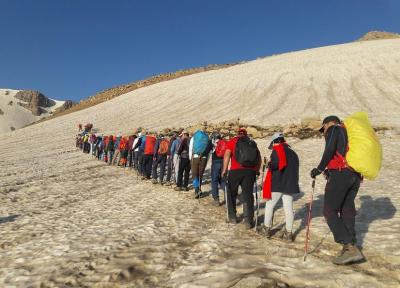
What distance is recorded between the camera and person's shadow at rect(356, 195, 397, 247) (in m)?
8.96

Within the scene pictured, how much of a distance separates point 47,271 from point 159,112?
1792 inches

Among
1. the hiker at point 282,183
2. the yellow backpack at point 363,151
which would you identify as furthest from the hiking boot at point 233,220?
the yellow backpack at point 363,151

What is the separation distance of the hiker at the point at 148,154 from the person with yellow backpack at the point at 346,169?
11665 millimetres

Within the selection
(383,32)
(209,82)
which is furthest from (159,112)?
(383,32)

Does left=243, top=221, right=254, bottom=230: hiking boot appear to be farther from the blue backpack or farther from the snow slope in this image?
the blue backpack

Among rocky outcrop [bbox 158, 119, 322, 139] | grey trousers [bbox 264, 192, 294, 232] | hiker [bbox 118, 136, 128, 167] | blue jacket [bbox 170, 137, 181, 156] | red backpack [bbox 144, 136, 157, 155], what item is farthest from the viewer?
rocky outcrop [bbox 158, 119, 322, 139]

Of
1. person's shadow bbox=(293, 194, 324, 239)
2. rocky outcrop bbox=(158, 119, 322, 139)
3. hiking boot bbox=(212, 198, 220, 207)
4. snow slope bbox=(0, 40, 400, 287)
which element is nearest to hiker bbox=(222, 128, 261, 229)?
snow slope bbox=(0, 40, 400, 287)

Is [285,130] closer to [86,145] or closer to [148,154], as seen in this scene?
[148,154]

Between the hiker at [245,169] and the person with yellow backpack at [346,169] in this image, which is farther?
the hiker at [245,169]

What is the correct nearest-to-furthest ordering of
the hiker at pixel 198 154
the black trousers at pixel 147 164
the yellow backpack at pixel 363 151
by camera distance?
1. the yellow backpack at pixel 363 151
2. the hiker at pixel 198 154
3. the black trousers at pixel 147 164

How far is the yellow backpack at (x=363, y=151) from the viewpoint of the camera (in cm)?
659

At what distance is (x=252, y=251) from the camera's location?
24.6 ft

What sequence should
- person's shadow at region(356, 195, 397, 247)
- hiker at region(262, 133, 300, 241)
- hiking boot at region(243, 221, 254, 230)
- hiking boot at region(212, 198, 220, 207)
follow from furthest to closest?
hiking boot at region(212, 198, 220, 207) → hiking boot at region(243, 221, 254, 230) → person's shadow at region(356, 195, 397, 247) → hiker at region(262, 133, 300, 241)

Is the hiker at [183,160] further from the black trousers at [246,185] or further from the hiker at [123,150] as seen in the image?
the hiker at [123,150]
